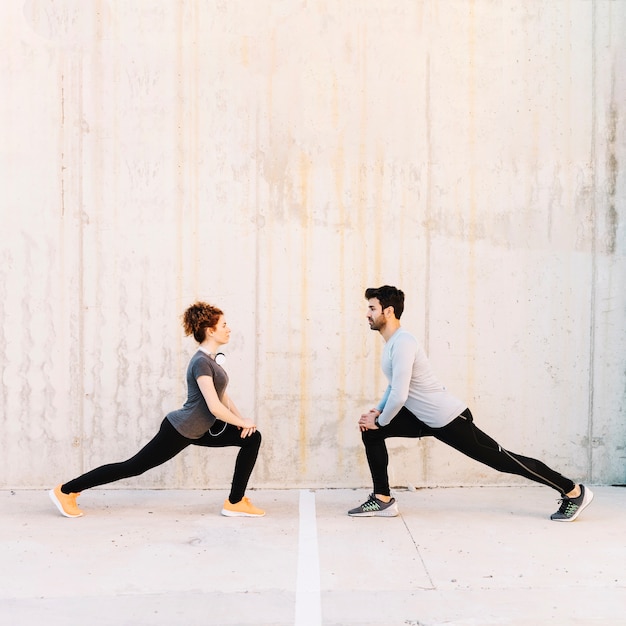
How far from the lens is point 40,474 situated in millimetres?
6332

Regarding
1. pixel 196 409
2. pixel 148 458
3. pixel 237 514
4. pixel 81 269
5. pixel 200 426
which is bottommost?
pixel 237 514

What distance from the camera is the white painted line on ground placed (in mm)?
3785

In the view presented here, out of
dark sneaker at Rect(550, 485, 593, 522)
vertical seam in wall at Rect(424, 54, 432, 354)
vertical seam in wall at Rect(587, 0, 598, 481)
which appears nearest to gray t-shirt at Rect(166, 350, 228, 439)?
vertical seam in wall at Rect(424, 54, 432, 354)

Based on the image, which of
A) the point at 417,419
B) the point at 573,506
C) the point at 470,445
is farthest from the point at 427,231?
the point at 573,506

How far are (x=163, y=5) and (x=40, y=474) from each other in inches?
154

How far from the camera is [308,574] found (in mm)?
4336

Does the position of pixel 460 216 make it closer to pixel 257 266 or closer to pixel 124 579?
pixel 257 266

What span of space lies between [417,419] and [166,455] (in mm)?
1746

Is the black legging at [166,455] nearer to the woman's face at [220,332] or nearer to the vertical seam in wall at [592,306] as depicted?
the woman's face at [220,332]

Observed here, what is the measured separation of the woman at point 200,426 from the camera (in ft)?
17.3

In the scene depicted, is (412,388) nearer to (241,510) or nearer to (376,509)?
(376,509)

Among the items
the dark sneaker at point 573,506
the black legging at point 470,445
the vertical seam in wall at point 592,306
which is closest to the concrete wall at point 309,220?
the vertical seam in wall at point 592,306

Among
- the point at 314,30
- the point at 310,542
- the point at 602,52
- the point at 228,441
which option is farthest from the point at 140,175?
the point at 602,52

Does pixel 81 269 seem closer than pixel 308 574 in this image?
No
